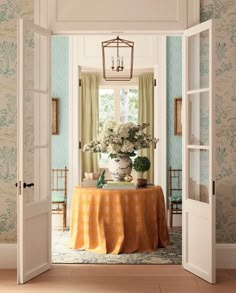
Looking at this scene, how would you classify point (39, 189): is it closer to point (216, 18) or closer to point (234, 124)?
point (234, 124)

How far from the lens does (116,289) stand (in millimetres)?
5352

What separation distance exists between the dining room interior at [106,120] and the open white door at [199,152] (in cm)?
74

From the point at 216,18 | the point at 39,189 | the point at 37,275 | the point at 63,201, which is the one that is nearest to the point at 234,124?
the point at 216,18

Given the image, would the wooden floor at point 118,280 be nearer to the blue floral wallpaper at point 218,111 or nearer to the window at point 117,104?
the blue floral wallpaper at point 218,111

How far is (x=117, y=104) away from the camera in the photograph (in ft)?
38.9

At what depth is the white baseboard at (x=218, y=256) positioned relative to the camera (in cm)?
621

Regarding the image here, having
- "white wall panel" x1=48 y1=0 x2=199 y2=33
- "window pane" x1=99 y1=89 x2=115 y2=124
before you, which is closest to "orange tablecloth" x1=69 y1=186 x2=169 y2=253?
"white wall panel" x1=48 y1=0 x2=199 y2=33

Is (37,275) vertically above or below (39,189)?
below

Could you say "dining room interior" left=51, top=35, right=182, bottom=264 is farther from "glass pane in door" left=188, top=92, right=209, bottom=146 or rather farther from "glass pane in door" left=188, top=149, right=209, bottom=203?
"glass pane in door" left=188, top=92, right=209, bottom=146

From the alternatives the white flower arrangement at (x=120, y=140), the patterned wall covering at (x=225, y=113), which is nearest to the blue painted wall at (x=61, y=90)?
the white flower arrangement at (x=120, y=140)

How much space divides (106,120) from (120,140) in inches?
24.3

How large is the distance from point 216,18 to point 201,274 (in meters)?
2.59

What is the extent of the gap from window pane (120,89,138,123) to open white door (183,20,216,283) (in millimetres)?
5843

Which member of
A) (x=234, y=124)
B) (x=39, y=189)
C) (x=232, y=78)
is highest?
(x=232, y=78)
